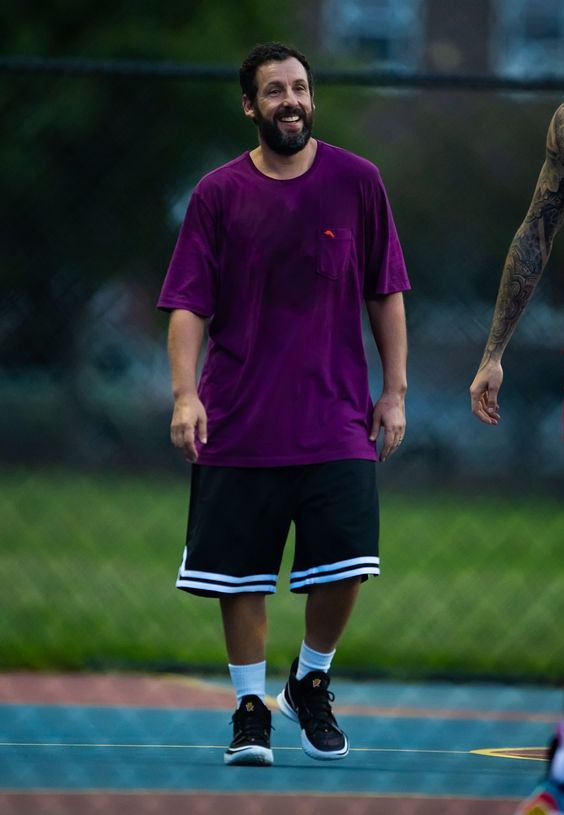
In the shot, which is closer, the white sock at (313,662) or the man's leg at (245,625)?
the man's leg at (245,625)

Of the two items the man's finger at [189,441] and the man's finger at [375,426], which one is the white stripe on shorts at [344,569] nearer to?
the man's finger at [375,426]

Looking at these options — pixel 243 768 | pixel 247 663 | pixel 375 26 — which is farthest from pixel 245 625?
pixel 375 26

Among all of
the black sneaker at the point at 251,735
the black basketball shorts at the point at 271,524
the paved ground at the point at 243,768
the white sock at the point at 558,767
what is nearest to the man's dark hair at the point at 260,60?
the black basketball shorts at the point at 271,524

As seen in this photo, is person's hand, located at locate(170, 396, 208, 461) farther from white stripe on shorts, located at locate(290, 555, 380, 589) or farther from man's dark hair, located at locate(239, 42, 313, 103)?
man's dark hair, located at locate(239, 42, 313, 103)

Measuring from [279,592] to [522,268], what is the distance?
403 cm

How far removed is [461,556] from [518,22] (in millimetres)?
14978

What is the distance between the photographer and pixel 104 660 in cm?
625

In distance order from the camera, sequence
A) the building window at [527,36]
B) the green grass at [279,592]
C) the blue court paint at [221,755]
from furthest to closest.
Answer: the building window at [527,36], the green grass at [279,592], the blue court paint at [221,755]

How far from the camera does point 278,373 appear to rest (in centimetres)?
407

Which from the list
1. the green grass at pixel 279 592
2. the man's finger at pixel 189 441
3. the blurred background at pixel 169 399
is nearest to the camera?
the man's finger at pixel 189 441

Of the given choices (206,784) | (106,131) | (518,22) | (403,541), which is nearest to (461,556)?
(403,541)

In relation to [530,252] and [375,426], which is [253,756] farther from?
[530,252]

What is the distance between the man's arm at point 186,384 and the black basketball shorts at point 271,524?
16 centimetres

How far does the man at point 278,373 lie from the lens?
407cm
